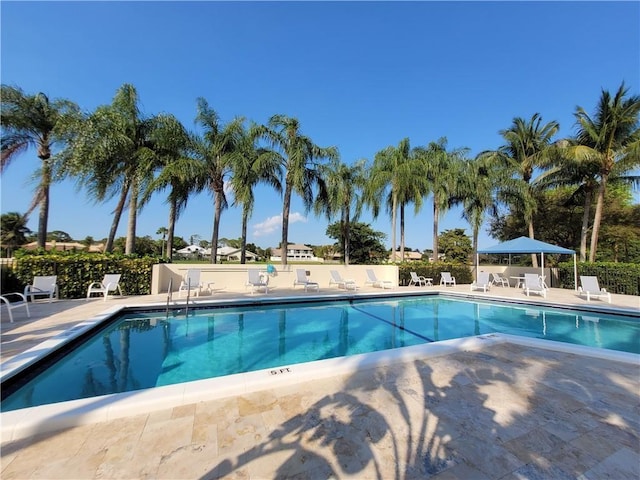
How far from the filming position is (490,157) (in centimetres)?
1823

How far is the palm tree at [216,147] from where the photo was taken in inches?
539

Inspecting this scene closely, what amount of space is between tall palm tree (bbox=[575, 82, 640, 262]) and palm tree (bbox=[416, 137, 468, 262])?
609 cm

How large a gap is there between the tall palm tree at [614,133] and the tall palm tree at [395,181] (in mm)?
8258

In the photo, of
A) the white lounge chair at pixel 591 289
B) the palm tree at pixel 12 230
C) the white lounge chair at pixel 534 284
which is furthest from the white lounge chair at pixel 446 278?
the palm tree at pixel 12 230

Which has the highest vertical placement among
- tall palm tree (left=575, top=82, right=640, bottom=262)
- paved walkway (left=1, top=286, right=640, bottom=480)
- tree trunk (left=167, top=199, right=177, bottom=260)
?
tall palm tree (left=575, top=82, right=640, bottom=262)

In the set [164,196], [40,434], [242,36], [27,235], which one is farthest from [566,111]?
[27,235]

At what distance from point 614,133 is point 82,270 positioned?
2397cm

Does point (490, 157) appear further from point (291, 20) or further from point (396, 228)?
point (291, 20)

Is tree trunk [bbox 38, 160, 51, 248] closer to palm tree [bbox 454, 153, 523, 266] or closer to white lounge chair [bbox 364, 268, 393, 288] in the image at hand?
white lounge chair [bbox 364, 268, 393, 288]

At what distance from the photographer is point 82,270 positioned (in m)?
9.22

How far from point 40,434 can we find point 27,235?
5439 cm

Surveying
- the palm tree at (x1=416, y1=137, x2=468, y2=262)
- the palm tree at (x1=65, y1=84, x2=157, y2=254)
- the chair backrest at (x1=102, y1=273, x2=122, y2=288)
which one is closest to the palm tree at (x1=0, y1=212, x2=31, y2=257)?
the palm tree at (x1=65, y1=84, x2=157, y2=254)

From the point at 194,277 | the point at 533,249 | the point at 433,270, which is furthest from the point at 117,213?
the point at 533,249

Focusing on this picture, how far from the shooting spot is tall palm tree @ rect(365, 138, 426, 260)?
A: 52.5 feet
